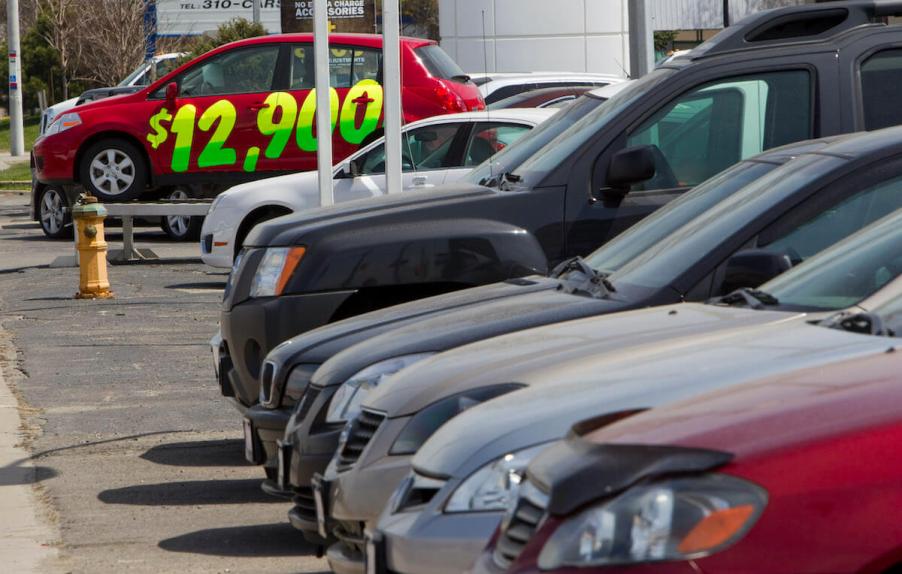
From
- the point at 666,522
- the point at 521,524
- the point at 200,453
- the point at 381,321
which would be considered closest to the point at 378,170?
the point at 200,453

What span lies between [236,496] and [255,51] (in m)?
11.1

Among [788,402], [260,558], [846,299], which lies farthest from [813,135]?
[788,402]

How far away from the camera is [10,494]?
749 centimetres

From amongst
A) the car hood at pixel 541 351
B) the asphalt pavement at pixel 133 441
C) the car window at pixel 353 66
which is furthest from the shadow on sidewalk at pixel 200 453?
the car window at pixel 353 66

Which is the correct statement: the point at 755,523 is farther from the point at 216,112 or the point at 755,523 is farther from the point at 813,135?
the point at 216,112

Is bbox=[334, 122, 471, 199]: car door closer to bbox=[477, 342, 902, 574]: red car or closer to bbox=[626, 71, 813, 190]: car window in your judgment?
bbox=[626, 71, 813, 190]: car window

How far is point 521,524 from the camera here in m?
3.27

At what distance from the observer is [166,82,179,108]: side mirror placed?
58.3ft

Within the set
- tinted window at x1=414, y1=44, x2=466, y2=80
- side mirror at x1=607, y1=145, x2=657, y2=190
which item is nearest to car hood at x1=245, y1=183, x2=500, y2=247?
side mirror at x1=607, y1=145, x2=657, y2=190

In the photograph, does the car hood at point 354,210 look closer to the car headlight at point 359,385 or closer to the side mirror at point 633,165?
the side mirror at point 633,165

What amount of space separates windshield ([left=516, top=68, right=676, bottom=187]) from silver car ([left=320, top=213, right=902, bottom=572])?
204 cm

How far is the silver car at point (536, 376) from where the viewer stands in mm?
3824

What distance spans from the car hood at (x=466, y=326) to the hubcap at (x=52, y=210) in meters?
15.3

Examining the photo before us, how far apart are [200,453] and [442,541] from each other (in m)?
4.78
